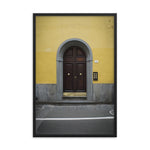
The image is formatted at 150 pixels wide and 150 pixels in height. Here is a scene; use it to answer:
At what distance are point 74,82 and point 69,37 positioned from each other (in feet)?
4.32

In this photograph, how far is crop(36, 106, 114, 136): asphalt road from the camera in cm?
227

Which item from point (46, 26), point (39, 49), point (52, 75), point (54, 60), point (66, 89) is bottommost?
point (66, 89)

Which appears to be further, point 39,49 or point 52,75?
point 52,75

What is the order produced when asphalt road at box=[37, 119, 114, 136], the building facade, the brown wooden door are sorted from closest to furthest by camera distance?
asphalt road at box=[37, 119, 114, 136]
the building facade
the brown wooden door

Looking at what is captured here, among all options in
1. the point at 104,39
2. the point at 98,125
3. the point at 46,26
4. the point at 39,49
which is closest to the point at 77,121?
the point at 98,125

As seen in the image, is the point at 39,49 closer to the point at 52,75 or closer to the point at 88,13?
the point at 52,75

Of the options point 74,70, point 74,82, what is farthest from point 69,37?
point 74,82

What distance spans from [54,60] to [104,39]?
1408 millimetres

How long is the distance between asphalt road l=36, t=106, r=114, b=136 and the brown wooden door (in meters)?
0.74

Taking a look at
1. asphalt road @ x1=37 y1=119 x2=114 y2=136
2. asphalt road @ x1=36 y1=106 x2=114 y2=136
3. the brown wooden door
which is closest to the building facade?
the brown wooden door

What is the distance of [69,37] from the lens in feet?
10.1

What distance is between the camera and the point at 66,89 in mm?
3068

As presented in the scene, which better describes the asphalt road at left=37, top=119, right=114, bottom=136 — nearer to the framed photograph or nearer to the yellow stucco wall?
the framed photograph

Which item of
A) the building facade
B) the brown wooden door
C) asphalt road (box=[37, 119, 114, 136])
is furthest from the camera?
the brown wooden door
